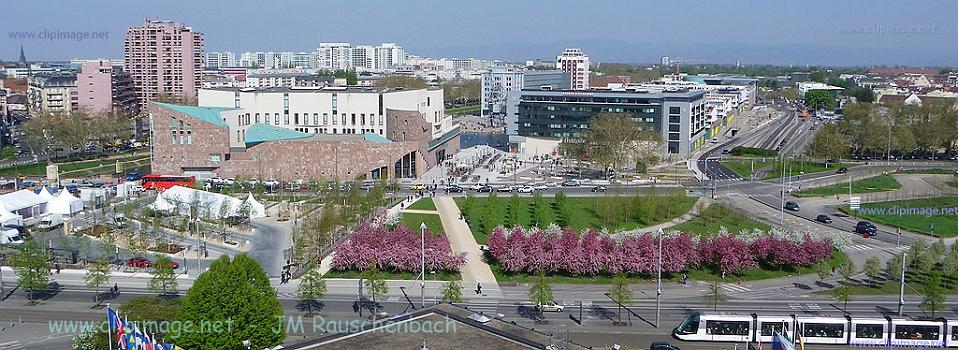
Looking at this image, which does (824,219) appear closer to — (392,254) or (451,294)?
(392,254)

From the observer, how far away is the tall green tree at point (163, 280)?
94.4 feet

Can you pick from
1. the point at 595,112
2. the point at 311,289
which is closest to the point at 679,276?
the point at 311,289

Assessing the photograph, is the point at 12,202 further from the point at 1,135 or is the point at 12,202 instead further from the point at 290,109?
the point at 1,135

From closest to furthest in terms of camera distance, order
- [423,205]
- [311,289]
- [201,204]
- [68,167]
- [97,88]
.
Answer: [311,289], [201,204], [423,205], [68,167], [97,88]

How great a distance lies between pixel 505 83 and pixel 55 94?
176 ft

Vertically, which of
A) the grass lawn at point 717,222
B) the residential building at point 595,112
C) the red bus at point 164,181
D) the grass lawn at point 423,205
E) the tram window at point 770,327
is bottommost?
the tram window at point 770,327

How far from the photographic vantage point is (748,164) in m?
67.0

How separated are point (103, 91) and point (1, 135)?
1374 centimetres

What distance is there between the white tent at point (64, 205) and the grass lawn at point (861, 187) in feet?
132

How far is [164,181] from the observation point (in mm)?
52688

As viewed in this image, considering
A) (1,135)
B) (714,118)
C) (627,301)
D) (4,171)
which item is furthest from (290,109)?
(714,118)

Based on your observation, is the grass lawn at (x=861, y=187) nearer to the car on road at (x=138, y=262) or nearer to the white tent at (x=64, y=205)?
the car on road at (x=138, y=262)

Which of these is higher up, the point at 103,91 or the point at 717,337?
the point at 103,91

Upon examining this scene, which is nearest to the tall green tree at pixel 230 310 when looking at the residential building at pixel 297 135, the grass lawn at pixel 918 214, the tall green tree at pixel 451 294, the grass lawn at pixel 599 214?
the tall green tree at pixel 451 294
